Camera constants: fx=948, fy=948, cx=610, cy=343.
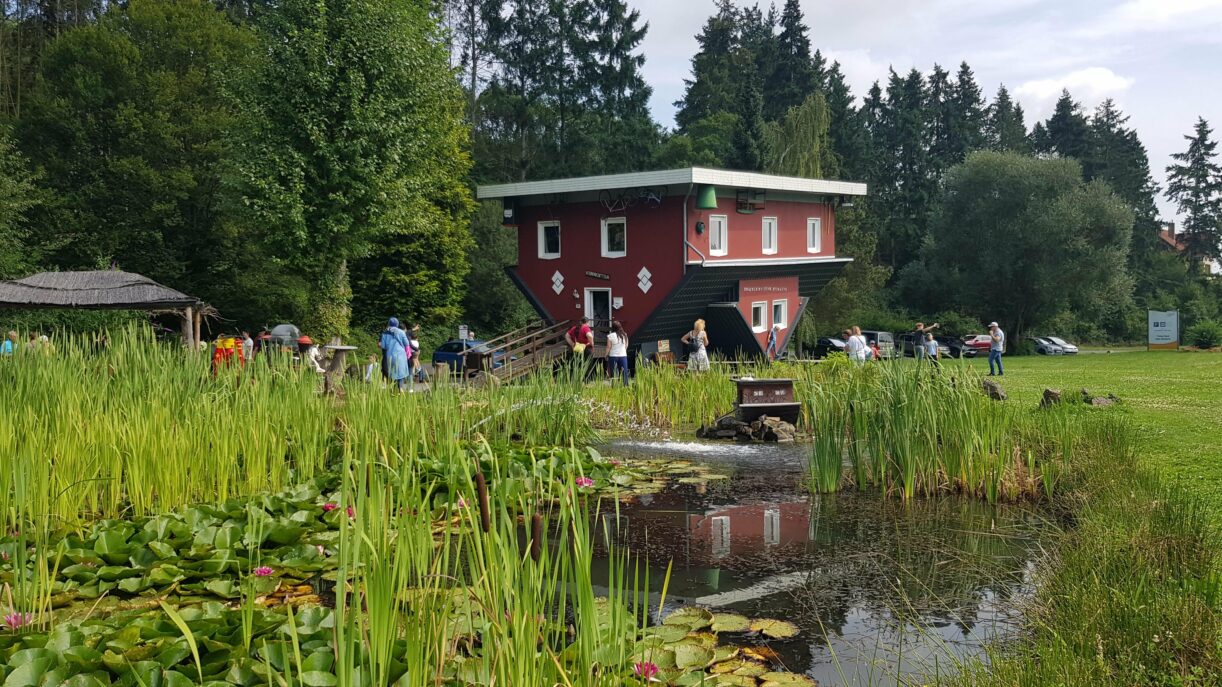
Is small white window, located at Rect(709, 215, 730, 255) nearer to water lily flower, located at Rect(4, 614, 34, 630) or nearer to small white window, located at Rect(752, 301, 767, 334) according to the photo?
small white window, located at Rect(752, 301, 767, 334)

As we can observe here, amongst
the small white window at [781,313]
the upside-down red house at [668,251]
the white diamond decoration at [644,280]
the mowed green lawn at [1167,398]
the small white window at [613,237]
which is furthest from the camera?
the small white window at [781,313]

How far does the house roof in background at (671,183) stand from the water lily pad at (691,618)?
18.9m

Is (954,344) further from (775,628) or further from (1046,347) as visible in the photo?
(775,628)

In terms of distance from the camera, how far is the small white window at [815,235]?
96.0 ft

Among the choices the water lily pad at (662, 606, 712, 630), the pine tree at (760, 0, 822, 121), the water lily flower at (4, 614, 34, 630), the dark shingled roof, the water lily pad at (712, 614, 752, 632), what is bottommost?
the water lily pad at (712, 614, 752, 632)

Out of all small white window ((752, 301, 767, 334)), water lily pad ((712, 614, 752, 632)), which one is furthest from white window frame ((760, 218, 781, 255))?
water lily pad ((712, 614, 752, 632))

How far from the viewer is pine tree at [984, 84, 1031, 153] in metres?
59.8

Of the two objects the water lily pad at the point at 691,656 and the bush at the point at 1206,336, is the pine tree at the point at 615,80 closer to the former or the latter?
the bush at the point at 1206,336

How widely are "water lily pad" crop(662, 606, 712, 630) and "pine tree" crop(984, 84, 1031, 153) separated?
2316 inches

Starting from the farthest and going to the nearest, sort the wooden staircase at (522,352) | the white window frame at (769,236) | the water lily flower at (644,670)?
the white window frame at (769,236)
the wooden staircase at (522,352)
the water lily flower at (644,670)

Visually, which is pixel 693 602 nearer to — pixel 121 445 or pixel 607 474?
pixel 607 474

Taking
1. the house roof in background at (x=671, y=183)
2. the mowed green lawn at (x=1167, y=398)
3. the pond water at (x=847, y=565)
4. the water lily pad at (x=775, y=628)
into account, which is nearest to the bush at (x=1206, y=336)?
the mowed green lawn at (x=1167, y=398)

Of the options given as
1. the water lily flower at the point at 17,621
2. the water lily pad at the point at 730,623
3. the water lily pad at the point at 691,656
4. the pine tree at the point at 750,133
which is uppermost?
the pine tree at the point at 750,133

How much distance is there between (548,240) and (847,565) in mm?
21630
